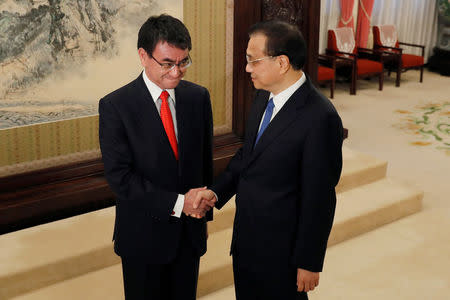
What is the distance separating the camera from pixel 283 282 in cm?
241

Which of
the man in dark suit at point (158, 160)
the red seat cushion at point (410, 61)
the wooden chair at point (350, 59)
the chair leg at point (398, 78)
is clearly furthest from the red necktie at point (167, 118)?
the red seat cushion at point (410, 61)

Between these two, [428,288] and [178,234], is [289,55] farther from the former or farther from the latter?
[428,288]

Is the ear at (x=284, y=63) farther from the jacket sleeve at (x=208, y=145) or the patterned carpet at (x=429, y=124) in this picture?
the patterned carpet at (x=429, y=124)

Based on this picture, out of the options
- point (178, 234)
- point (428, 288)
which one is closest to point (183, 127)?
point (178, 234)

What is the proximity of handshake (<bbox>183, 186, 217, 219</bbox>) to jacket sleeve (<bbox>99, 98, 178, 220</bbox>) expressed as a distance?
6 cm

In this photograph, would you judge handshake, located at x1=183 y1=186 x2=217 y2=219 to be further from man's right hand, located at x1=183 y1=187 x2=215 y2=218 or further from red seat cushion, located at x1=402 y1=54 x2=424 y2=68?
red seat cushion, located at x1=402 y1=54 x2=424 y2=68

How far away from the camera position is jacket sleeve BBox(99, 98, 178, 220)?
2.28 meters

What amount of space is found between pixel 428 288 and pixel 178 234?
212cm

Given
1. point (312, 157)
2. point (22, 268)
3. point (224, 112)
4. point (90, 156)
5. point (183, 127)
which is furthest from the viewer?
point (224, 112)

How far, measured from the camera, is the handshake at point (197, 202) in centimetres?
235

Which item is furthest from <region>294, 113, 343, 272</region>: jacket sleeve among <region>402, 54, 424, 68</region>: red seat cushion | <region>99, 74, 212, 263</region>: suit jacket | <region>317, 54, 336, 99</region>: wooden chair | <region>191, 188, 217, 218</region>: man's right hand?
<region>402, 54, 424, 68</region>: red seat cushion

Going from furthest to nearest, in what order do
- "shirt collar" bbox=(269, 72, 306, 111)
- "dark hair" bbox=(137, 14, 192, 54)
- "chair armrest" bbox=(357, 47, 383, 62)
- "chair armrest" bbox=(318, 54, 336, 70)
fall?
"chair armrest" bbox=(357, 47, 383, 62) < "chair armrest" bbox=(318, 54, 336, 70) < "shirt collar" bbox=(269, 72, 306, 111) < "dark hair" bbox=(137, 14, 192, 54)

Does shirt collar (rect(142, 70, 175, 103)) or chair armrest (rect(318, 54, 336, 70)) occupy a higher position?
shirt collar (rect(142, 70, 175, 103))

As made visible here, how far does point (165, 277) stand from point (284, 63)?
1112 mm
